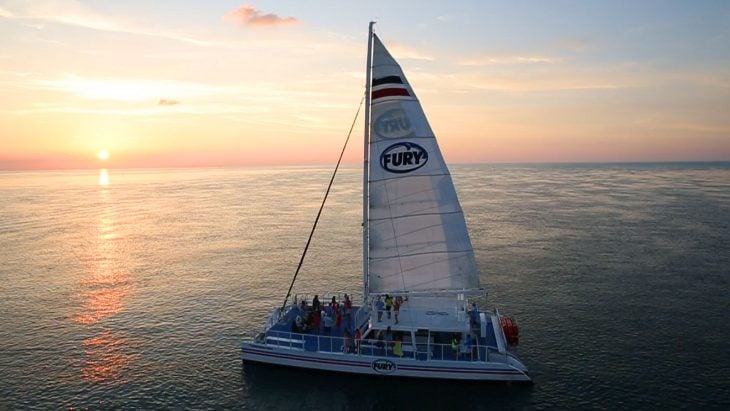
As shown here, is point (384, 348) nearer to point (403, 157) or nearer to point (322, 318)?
point (322, 318)

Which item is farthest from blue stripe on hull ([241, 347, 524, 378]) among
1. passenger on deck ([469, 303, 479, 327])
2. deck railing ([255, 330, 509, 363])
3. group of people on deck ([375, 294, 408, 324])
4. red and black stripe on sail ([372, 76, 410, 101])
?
red and black stripe on sail ([372, 76, 410, 101])

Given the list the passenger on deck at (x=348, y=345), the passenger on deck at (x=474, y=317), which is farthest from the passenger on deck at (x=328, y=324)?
the passenger on deck at (x=474, y=317)

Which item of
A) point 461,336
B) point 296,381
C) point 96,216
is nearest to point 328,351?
point 296,381

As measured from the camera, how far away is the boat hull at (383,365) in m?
29.2

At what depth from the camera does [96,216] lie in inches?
5044

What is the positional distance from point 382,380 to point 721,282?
1681 inches

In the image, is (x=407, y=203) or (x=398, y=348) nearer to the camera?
(x=407, y=203)

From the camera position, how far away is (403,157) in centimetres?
2830

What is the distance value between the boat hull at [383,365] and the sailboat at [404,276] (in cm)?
6

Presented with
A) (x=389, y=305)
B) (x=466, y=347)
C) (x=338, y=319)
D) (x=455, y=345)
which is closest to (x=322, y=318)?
(x=338, y=319)

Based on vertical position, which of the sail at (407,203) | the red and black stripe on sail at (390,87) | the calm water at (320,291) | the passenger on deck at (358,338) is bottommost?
the calm water at (320,291)

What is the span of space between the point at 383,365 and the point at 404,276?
18.4 feet

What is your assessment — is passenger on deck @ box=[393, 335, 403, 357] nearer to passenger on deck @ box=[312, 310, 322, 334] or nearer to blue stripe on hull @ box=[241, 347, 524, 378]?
blue stripe on hull @ box=[241, 347, 524, 378]

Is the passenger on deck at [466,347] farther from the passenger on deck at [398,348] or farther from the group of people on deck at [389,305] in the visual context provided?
the group of people on deck at [389,305]
